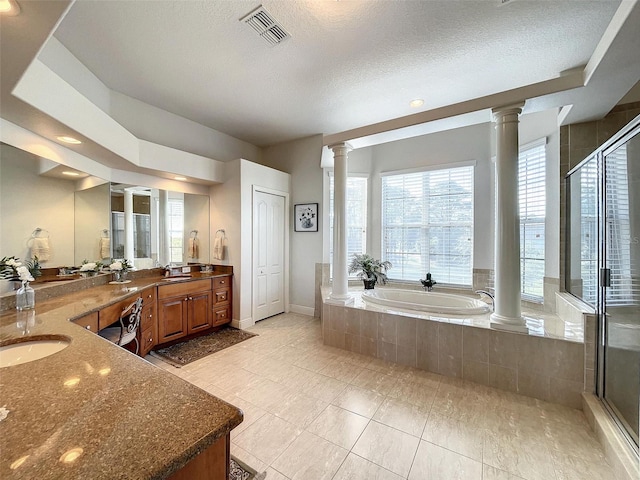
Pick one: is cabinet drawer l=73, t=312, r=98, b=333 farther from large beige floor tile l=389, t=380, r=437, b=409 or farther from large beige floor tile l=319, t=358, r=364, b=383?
large beige floor tile l=389, t=380, r=437, b=409

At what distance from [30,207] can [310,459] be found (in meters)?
2.75

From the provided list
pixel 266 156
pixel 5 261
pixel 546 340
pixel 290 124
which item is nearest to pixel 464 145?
pixel 290 124

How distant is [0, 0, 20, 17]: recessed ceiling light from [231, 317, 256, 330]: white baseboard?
3.38 m

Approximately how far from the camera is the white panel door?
399cm

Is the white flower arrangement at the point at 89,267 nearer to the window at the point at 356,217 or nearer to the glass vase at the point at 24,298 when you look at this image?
the glass vase at the point at 24,298

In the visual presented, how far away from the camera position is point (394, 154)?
175 inches

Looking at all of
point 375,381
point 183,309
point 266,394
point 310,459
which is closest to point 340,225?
point 375,381

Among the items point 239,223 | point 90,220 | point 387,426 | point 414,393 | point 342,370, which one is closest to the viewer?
point 387,426

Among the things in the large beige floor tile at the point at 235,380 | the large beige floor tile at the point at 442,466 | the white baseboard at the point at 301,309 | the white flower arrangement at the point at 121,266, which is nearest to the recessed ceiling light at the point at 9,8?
the white flower arrangement at the point at 121,266

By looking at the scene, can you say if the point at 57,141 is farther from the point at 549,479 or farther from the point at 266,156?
the point at 549,479

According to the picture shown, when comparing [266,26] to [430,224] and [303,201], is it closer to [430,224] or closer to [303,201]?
[303,201]

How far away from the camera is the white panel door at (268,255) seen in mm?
3990

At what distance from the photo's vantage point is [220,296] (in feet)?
12.1

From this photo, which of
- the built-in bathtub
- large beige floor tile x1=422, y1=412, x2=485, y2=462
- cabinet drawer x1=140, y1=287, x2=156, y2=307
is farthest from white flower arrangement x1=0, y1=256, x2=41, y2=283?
the built-in bathtub
